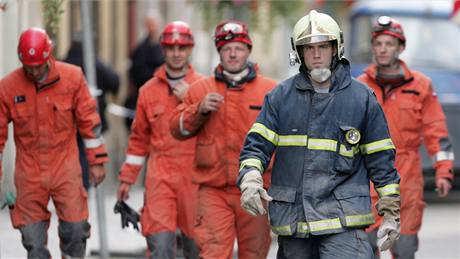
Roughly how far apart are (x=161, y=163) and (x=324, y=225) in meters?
3.08

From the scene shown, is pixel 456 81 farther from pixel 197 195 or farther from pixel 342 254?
pixel 342 254

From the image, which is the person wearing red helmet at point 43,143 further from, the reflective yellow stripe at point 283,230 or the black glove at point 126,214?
the reflective yellow stripe at point 283,230

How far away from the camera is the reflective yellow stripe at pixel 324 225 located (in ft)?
24.1

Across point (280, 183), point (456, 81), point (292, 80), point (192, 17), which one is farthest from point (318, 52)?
point (192, 17)

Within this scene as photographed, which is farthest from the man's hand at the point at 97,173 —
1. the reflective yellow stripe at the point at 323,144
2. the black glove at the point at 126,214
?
the reflective yellow stripe at the point at 323,144

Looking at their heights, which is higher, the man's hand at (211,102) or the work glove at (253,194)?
the man's hand at (211,102)

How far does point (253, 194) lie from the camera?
23.8 ft

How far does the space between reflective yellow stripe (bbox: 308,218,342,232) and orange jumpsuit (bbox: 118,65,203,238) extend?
2714mm

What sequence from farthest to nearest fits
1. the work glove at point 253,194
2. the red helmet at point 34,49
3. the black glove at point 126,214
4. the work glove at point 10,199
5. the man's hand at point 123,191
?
1. the black glove at point 126,214
2. the man's hand at point 123,191
3. the work glove at point 10,199
4. the red helmet at point 34,49
5. the work glove at point 253,194

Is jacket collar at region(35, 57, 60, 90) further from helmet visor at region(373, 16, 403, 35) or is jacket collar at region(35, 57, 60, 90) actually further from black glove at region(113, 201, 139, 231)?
helmet visor at region(373, 16, 403, 35)

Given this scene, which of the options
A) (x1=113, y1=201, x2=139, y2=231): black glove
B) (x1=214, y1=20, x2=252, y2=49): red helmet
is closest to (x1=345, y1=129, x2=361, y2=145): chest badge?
(x1=214, y1=20, x2=252, y2=49): red helmet

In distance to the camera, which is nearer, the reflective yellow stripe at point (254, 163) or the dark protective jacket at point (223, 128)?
the reflective yellow stripe at point (254, 163)

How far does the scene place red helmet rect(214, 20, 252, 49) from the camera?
928 centimetres

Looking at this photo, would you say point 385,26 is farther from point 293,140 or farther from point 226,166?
point 293,140
